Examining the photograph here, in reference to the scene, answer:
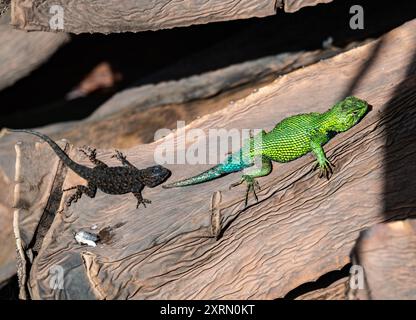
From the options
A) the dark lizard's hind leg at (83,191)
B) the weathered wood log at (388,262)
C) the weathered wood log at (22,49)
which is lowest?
the weathered wood log at (388,262)

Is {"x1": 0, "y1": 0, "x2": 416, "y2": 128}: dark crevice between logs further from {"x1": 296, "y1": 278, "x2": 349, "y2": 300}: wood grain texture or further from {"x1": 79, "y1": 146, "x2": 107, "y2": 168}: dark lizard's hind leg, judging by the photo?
{"x1": 296, "y1": 278, "x2": 349, "y2": 300}: wood grain texture

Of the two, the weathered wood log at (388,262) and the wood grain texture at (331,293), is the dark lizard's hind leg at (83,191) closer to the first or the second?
the wood grain texture at (331,293)

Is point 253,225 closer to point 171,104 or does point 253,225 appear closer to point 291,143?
point 291,143

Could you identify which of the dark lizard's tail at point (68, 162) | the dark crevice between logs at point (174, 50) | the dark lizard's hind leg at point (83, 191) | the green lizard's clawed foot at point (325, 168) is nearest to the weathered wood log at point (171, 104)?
the dark crevice between logs at point (174, 50)

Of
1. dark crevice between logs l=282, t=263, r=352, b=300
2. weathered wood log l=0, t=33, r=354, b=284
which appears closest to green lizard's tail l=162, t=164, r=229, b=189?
dark crevice between logs l=282, t=263, r=352, b=300

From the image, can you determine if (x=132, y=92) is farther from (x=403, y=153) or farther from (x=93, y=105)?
(x=403, y=153)

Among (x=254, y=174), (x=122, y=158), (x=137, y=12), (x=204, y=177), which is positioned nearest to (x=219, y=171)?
(x=204, y=177)

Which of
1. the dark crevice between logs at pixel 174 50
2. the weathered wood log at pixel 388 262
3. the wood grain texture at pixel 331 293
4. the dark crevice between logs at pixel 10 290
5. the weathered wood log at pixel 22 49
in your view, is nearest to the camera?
the weathered wood log at pixel 388 262

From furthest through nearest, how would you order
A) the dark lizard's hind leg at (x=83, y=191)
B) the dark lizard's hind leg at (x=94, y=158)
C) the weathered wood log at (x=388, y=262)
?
the dark lizard's hind leg at (x=94, y=158) → the dark lizard's hind leg at (x=83, y=191) → the weathered wood log at (x=388, y=262)
